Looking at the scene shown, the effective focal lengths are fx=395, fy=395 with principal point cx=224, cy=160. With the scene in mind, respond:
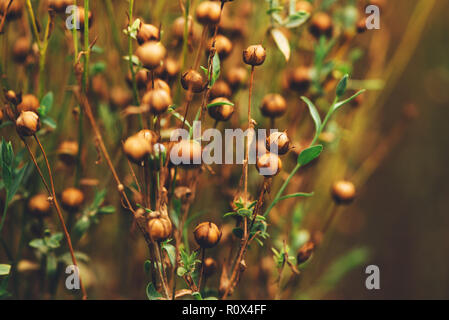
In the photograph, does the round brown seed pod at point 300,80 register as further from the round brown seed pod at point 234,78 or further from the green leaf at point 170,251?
the green leaf at point 170,251

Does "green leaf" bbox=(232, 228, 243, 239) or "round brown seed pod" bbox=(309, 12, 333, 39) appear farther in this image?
"round brown seed pod" bbox=(309, 12, 333, 39)

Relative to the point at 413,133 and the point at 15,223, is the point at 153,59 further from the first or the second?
the point at 413,133

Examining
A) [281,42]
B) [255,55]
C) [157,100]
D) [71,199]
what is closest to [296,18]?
[281,42]

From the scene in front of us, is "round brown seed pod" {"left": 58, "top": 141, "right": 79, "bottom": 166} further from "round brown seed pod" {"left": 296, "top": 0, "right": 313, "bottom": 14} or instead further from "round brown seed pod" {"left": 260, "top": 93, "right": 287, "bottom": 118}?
"round brown seed pod" {"left": 296, "top": 0, "right": 313, "bottom": 14}

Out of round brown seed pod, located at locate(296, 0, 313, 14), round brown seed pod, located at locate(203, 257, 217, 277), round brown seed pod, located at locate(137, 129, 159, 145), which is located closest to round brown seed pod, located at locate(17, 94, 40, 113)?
round brown seed pod, located at locate(137, 129, 159, 145)

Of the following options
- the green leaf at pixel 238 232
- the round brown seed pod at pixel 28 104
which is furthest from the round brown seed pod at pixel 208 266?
the round brown seed pod at pixel 28 104

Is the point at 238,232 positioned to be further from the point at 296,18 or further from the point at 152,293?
the point at 296,18
